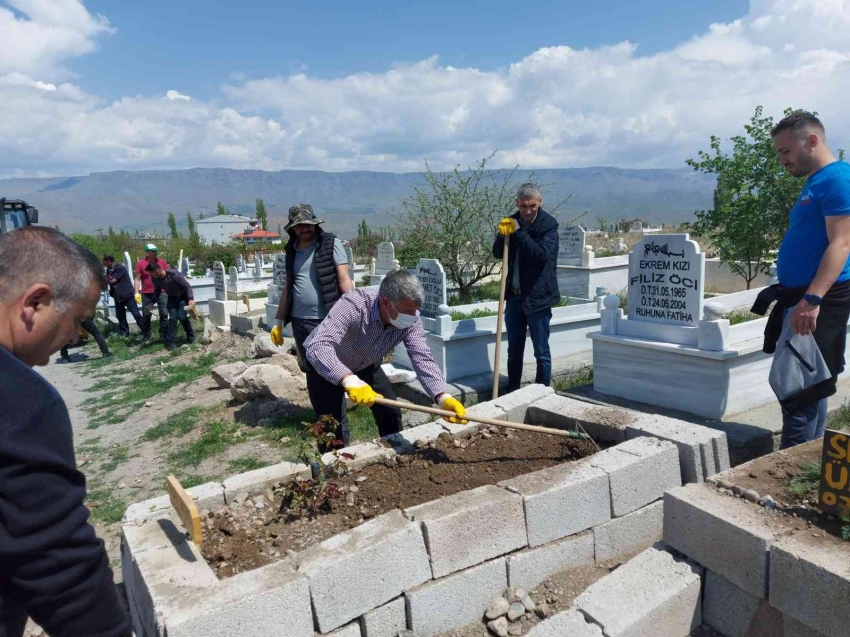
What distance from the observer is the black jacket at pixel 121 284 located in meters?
10.8

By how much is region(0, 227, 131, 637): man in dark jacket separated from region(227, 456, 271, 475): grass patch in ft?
11.3

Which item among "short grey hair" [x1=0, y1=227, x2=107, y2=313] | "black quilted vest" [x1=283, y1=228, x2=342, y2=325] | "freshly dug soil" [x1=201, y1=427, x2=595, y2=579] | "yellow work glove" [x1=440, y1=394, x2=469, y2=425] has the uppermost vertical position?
"short grey hair" [x1=0, y1=227, x2=107, y2=313]

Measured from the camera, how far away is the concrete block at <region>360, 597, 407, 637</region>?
2326 mm

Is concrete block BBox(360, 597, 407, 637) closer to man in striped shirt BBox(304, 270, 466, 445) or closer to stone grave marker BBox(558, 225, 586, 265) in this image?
man in striped shirt BBox(304, 270, 466, 445)

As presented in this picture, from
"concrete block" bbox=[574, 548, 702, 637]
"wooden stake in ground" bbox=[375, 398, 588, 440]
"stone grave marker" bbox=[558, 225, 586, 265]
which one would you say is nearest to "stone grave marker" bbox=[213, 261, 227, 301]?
"stone grave marker" bbox=[558, 225, 586, 265]

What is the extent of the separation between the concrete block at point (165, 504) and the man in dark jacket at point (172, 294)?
25.3 ft

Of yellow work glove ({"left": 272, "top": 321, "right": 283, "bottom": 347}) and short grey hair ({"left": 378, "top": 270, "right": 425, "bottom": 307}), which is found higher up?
short grey hair ({"left": 378, "top": 270, "right": 425, "bottom": 307})

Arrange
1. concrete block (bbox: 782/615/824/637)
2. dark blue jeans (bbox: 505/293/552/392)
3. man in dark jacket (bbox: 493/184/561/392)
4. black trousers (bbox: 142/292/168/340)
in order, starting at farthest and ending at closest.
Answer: black trousers (bbox: 142/292/168/340) < dark blue jeans (bbox: 505/293/552/392) < man in dark jacket (bbox: 493/184/561/392) < concrete block (bbox: 782/615/824/637)

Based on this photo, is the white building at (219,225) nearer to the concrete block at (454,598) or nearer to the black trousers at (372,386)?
the black trousers at (372,386)

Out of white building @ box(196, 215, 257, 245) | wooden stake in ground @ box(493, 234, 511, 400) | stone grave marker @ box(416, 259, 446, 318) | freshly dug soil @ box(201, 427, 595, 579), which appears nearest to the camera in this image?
freshly dug soil @ box(201, 427, 595, 579)

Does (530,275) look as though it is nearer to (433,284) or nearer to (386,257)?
(433,284)

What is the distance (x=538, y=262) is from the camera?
5035 millimetres

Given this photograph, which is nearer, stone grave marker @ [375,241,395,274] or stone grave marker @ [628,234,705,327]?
stone grave marker @ [628,234,705,327]

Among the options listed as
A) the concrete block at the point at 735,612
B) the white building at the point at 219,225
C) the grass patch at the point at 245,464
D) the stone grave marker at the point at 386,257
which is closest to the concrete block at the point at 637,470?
the concrete block at the point at 735,612
